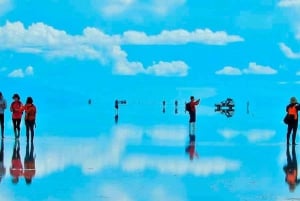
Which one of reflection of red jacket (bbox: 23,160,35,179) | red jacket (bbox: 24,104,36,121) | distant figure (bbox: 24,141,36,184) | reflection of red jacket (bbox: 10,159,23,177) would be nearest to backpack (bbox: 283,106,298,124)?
red jacket (bbox: 24,104,36,121)

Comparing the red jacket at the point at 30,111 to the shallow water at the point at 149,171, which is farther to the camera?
the red jacket at the point at 30,111

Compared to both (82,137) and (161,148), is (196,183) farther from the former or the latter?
(82,137)

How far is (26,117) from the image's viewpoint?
2598 centimetres

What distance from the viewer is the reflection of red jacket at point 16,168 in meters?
16.8

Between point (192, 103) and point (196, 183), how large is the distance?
70.7ft

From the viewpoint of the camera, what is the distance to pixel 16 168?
17906 millimetres

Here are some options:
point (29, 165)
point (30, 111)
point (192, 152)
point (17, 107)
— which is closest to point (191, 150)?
point (192, 152)

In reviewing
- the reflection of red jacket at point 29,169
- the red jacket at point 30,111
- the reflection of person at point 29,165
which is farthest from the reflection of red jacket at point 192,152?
the red jacket at point 30,111

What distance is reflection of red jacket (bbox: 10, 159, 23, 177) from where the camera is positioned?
16.8 metres

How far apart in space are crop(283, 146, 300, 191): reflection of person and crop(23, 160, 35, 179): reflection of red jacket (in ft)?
16.5

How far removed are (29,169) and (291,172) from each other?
5.63 metres

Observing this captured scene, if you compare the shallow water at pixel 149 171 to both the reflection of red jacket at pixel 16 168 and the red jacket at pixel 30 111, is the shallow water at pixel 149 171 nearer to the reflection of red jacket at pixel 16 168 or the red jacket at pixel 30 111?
the reflection of red jacket at pixel 16 168

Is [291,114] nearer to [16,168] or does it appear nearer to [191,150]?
[191,150]

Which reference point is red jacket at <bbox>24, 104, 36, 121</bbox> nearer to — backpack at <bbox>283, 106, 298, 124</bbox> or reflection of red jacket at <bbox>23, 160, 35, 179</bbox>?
reflection of red jacket at <bbox>23, 160, 35, 179</bbox>
